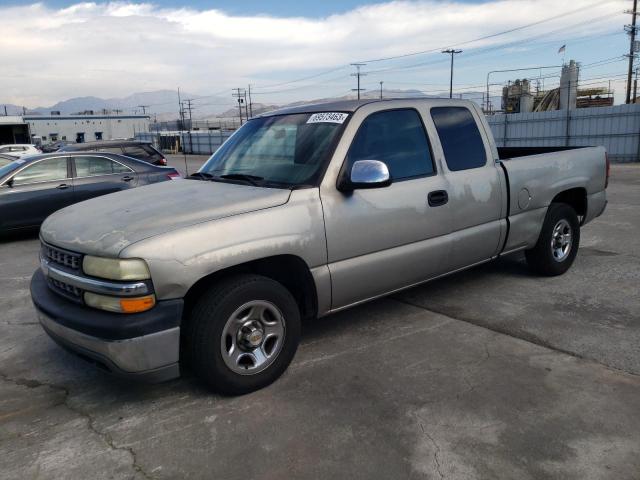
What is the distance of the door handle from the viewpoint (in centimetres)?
413

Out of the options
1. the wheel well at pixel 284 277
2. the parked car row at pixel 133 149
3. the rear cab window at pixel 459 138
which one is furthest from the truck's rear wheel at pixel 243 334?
the parked car row at pixel 133 149

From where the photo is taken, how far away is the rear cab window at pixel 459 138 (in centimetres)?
→ 439

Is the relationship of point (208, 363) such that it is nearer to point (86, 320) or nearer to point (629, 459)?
point (86, 320)

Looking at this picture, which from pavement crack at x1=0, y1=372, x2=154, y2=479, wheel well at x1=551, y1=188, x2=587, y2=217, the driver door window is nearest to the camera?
pavement crack at x1=0, y1=372, x2=154, y2=479

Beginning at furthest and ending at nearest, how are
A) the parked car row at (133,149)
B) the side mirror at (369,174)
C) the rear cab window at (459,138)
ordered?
the parked car row at (133,149)
the rear cab window at (459,138)
the side mirror at (369,174)

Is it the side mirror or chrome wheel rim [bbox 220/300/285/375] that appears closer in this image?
chrome wheel rim [bbox 220/300/285/375]

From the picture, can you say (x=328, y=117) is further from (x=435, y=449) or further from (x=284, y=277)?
(x=435, y=449)

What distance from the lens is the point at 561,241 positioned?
18.3 ft

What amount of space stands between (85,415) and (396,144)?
284cm

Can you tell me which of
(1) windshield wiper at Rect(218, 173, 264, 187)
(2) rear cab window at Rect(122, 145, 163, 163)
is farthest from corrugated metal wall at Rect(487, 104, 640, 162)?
(1) windshield wiper at Rect(218, 173, 264, 187)

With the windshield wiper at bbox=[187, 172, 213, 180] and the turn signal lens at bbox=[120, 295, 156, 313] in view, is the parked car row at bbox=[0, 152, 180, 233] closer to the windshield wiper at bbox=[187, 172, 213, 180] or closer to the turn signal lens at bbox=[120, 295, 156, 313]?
the windshield wiper at bbox=[187, 172, 213, 180]

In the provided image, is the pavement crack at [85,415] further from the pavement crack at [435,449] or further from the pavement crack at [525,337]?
the pavement crack at [525,337]

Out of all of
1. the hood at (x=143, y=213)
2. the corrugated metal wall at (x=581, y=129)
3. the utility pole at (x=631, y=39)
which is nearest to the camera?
the hood at (x=143, y=213)

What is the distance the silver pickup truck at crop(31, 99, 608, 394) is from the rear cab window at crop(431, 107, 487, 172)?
1 cm
